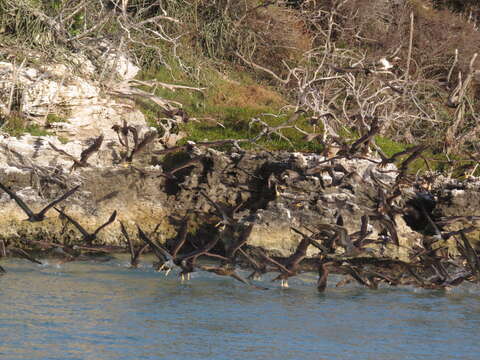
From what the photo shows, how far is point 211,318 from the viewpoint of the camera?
9148 mm

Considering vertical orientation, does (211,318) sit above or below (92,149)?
below

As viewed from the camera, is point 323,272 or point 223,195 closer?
point 323,272

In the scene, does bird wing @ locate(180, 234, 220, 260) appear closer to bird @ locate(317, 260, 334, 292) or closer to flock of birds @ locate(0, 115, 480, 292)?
flock of birds @ locate(0, 115, 480, 292)

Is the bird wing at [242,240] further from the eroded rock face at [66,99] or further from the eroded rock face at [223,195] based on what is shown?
the eroded rock face at [66,99]

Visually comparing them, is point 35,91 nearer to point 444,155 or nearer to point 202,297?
point 202,297

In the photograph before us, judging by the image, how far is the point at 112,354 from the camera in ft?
25.2

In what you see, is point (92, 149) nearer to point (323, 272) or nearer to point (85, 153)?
point (85, 153)

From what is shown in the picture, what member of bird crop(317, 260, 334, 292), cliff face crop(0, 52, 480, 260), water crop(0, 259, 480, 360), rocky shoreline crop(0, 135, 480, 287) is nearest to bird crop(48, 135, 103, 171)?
cliff face crop(0, 52, 480, 260)

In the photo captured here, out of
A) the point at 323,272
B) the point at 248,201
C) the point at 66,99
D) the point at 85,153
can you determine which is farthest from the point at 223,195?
the point at 323,272

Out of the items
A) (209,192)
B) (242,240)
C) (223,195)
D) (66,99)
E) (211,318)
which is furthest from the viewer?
(66,99)

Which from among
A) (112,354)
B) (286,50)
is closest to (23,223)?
(112,354)

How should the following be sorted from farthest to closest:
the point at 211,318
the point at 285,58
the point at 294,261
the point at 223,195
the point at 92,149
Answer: the point at 285,58 < the point at 223,195 < the point at 92,149 < the point at 294,261 < the point at 211,318

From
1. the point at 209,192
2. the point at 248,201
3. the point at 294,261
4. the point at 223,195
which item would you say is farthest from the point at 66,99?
the point at 294,261

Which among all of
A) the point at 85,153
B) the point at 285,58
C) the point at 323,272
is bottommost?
the point at 323,272
